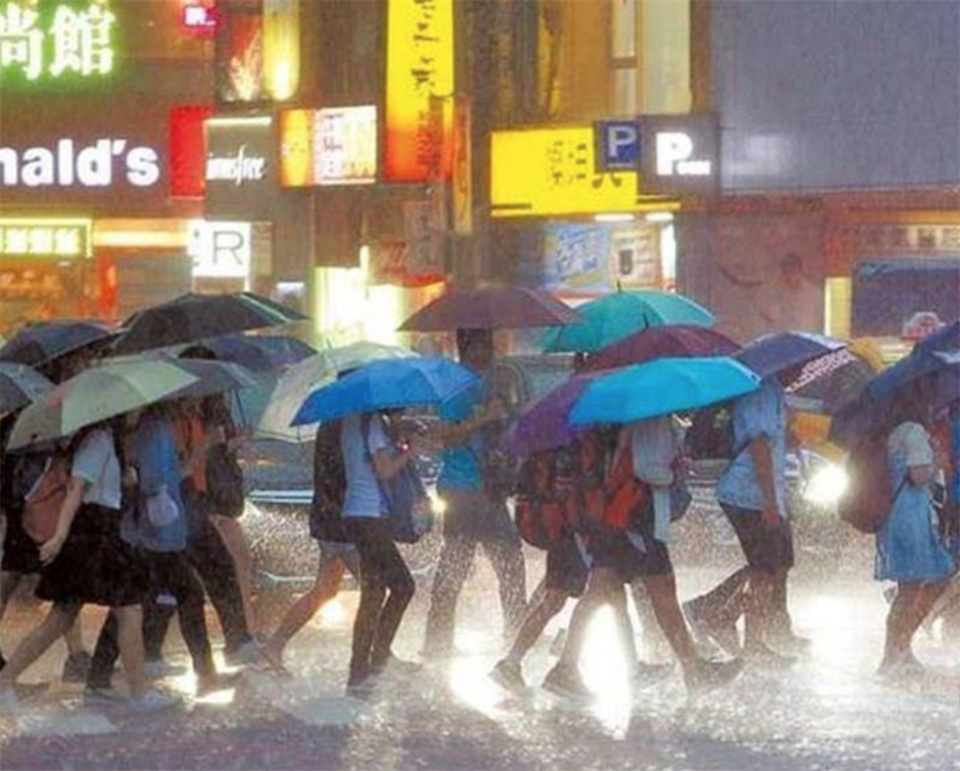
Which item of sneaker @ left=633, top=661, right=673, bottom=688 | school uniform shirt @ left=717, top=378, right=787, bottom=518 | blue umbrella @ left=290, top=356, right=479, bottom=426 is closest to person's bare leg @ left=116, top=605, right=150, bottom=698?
blue umbrella @ left=290, top=356, right=479, bottom=426

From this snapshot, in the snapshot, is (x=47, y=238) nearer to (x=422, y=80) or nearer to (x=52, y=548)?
(x=422, y=80)

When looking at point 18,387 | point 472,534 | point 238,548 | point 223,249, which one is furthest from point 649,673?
point 223,249

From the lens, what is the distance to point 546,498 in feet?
40.5

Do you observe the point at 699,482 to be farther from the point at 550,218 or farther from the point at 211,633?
the point at 550,218

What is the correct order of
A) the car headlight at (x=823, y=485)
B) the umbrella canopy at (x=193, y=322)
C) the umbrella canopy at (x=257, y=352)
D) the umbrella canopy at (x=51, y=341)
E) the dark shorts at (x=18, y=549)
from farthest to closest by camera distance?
the car headlight at (x=823, y=485) → the umbrella canopy at (x=257, y=352) → the umbrella canopy at (x=51, y=341) → the umbrella canopy at (x=193, y=322) → the dark shorts at (x=18, y=549)

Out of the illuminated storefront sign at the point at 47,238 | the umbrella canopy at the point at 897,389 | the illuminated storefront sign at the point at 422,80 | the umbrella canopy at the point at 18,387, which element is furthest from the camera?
the illuminated storefront sign at the point at 47,238

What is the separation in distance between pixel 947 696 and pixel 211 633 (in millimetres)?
4581

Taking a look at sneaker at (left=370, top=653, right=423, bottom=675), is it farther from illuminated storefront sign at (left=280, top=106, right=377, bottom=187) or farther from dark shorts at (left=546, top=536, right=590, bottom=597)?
illuminated storefront sign at (left=280, top=106, right=377, bottom=187)

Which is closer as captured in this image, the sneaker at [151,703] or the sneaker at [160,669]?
the sneaker at [151,703]

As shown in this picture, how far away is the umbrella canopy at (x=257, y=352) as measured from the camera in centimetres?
1414

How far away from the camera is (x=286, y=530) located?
1673cm

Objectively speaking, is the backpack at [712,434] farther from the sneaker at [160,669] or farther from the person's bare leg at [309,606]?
the sneaker at [160,669]

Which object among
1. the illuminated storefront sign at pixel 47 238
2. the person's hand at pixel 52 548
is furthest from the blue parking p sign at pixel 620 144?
the person's hand at pixel 52 548

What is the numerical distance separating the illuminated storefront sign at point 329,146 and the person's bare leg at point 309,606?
71.4 feet
